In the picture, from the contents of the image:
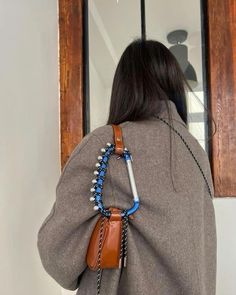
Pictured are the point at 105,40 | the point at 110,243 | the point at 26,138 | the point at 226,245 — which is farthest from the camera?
the point at 105,40

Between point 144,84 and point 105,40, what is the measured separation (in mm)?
609

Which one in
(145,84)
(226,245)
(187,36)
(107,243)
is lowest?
(226,245)

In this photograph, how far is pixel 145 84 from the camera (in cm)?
65

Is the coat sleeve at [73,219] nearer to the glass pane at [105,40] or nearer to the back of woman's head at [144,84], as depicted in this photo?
the back of woman's head at [144,84]

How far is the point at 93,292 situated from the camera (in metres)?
0.60

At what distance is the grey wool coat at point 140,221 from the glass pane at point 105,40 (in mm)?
562

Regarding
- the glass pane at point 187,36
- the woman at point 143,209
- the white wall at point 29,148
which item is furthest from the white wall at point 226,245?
the woman at point 143,209

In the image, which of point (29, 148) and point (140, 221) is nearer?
point (140, 221)

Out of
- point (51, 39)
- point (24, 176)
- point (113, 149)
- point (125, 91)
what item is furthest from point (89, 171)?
point (51, 39)

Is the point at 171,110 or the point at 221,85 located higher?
the point at 221,85

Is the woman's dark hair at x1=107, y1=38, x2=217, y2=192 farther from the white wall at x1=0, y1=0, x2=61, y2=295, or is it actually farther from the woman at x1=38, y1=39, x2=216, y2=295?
the white wall at x1=0, y1=0, x2=61, y2=295

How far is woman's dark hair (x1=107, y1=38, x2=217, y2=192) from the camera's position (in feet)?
2.09

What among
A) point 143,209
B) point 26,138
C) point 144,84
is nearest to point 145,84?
point 144,84

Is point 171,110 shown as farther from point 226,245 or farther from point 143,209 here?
point 226,245
